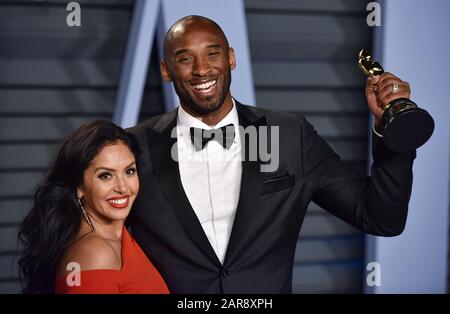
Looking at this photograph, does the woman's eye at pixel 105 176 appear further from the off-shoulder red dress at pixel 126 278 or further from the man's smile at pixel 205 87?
the man's smile at pixel 205 87

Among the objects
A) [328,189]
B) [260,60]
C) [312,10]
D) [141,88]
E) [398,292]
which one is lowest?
[398,292]

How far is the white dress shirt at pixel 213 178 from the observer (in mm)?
2059

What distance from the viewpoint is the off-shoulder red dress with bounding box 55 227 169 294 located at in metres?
1.86

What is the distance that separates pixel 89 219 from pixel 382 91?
0.91 meters

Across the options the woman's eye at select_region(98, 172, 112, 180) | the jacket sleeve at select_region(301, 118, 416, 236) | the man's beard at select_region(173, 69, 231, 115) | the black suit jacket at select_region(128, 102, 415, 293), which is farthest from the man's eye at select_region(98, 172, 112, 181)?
the jacket sleeve at select_region(301, 118, 416, 236)

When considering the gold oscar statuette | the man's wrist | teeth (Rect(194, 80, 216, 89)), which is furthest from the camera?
teeth (Rect(194, 80, 216, 89))

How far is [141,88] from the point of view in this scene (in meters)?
2.83

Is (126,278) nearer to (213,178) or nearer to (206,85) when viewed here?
(213,178)

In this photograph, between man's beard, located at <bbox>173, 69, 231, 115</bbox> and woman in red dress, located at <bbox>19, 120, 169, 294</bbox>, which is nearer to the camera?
woman in red dress, located at <bbox>19, 120, 169, 294</bbox>

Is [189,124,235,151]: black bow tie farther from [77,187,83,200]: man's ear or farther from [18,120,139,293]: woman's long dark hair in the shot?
[77,187,83,200]: man's ear

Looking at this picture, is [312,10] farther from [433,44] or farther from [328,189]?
[328,189]

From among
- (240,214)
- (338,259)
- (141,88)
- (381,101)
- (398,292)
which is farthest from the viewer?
(338,259)

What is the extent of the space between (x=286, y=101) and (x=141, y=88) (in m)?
0.73

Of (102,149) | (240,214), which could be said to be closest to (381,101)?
(240,214)
